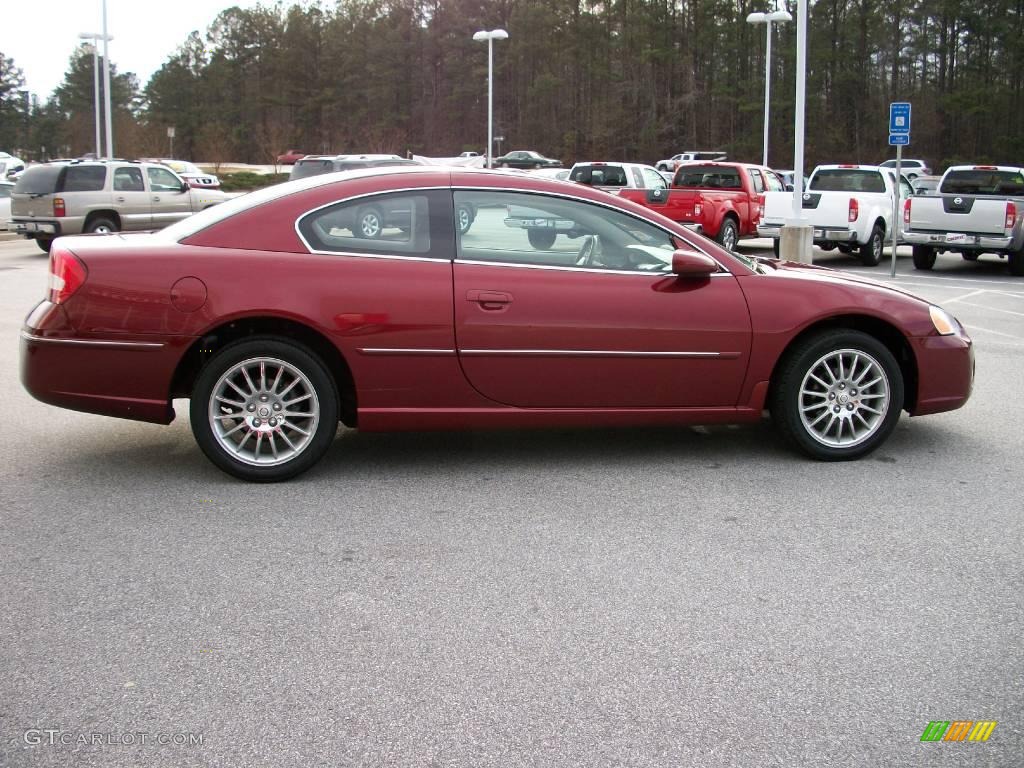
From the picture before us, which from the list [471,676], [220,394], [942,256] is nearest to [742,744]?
[471,676]

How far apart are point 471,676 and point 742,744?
873mm

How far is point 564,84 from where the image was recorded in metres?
87.8

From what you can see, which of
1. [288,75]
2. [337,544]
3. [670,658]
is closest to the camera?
[670,658]

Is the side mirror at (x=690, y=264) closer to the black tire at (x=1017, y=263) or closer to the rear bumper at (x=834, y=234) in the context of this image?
the rear bumper at (x=834, y=234)

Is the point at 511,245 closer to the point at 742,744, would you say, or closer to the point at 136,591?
the point at 136,591

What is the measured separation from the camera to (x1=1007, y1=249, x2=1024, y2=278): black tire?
60.8ft

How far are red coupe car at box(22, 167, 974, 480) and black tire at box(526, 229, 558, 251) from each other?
23 millimetres

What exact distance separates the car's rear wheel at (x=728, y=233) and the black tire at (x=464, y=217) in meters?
16.0

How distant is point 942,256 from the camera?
23.7 m

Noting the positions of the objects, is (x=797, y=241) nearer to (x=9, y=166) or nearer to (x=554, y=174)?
(x=554, y=174)

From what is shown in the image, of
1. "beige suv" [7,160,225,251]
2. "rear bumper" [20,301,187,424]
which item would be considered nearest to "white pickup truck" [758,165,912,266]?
"beige suv" [7,160,225,251]

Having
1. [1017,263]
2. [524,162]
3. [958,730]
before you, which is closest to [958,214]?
[1017,263]

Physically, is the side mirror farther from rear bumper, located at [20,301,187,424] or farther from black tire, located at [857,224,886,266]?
black tire, located at [857,224,886,266]
